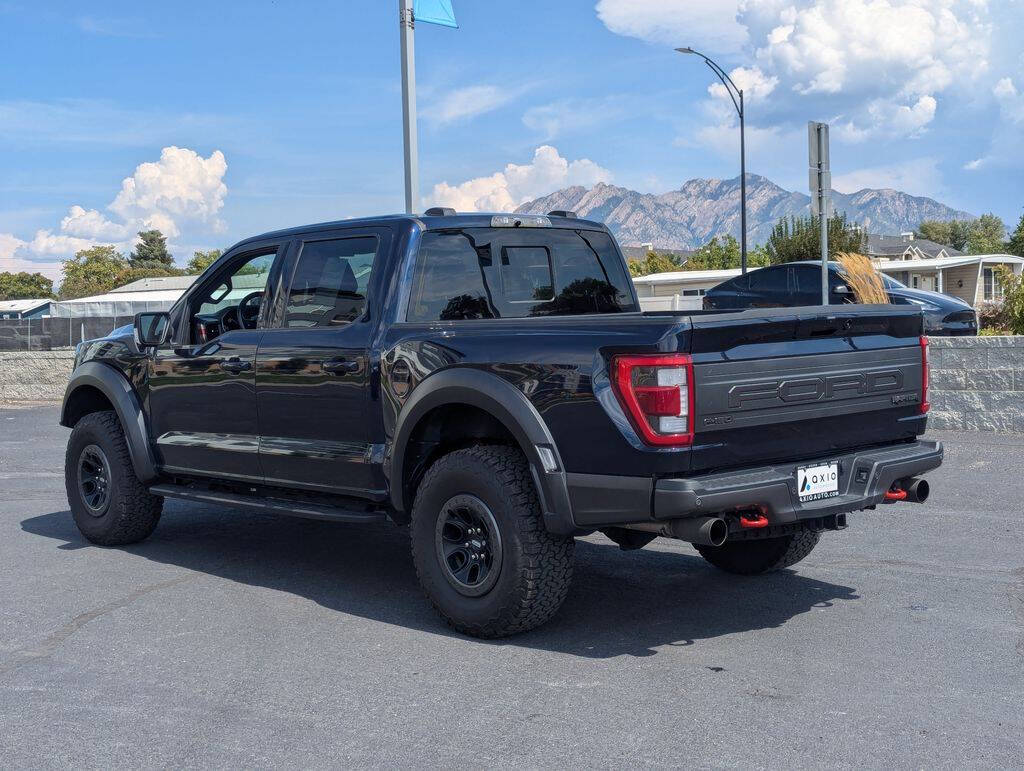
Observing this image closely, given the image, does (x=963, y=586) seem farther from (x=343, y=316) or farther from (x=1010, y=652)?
(x=343, y=316)

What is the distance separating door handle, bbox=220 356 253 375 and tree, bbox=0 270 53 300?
136 metres

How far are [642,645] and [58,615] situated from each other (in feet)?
9.52

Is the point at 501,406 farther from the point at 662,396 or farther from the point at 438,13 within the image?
the point at 438,13

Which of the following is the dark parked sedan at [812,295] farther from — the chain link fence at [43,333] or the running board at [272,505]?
the chain link fence at [43,333]

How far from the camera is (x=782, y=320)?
4.82 meters

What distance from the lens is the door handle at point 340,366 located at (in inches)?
227

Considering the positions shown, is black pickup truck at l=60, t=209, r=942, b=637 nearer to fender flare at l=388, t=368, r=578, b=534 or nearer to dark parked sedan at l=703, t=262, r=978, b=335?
fender flare at l=388, t=368, r=578, b=534

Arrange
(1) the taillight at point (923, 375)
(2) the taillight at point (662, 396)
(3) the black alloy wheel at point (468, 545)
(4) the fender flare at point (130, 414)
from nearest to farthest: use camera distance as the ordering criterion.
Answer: (2) the taillight at point (662, 396)
(3) the black alloy wheel at point (468, 545)
(1) the taillight at point (923, 375)
(4) the fender flare at point (130, 414)

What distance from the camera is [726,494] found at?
180 inches

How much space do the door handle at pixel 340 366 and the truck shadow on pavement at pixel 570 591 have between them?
3.90 ft

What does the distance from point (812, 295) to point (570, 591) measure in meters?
12.7

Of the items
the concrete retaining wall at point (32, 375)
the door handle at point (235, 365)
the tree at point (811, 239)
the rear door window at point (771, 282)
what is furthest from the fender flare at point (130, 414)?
the tree at point (811, 239)

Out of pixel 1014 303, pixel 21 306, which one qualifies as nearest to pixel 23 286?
pixel 21 306

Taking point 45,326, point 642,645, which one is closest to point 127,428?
point 642,645
